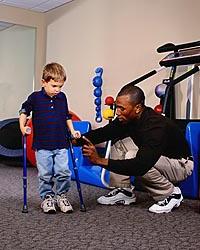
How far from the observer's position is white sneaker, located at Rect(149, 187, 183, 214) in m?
2.66

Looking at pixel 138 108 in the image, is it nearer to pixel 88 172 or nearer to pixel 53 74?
pixel 53 74

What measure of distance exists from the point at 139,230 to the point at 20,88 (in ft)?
15.6

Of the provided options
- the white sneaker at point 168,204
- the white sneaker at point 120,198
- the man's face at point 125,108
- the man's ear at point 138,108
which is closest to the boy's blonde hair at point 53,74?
the man's face at point 125,108

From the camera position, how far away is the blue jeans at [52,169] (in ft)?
8.84

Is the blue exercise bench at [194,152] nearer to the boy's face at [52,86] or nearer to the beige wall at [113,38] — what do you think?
the boy's face at [52,86]

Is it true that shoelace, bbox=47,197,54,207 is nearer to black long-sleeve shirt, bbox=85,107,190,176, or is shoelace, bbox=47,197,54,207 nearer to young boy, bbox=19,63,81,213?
young boy, bbox=19,63,81,213

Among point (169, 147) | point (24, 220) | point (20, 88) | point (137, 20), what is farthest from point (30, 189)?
point (20, 88)

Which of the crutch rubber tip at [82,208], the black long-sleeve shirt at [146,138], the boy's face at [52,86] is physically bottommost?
the crutch rubber tip at [82,208]

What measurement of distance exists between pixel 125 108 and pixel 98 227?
75cm

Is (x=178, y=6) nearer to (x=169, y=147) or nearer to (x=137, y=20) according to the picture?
(x=137, y=20)

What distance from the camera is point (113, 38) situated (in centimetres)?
488

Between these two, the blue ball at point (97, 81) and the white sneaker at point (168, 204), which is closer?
the white sneaker at point (168, 204)

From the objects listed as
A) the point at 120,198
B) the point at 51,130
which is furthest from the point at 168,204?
the point at 51,130

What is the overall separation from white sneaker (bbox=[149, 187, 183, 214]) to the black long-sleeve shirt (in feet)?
0.89
